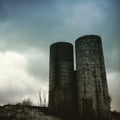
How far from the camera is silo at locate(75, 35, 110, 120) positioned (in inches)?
481

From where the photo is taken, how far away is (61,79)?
1412 cm

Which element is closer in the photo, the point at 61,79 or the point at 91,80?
the point at 91,80

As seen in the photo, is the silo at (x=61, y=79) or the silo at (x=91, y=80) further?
the silo at (x=61, y=79)

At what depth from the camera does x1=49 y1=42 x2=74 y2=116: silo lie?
13591 millimetres

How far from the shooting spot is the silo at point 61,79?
44.6 feet

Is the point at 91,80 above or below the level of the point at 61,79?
below

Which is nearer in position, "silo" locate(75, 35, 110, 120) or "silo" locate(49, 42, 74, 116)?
"silo" locate(75, 35, 110, 120)

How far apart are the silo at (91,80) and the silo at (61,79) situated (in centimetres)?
96

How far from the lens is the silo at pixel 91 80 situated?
12211 mm

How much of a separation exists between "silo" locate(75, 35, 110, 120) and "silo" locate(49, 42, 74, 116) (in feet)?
3.14

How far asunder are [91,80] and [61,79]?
254cm

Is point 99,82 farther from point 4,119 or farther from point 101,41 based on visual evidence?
point 4,119

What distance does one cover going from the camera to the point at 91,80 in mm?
12766

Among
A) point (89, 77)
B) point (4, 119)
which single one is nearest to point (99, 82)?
point (89, 77)
